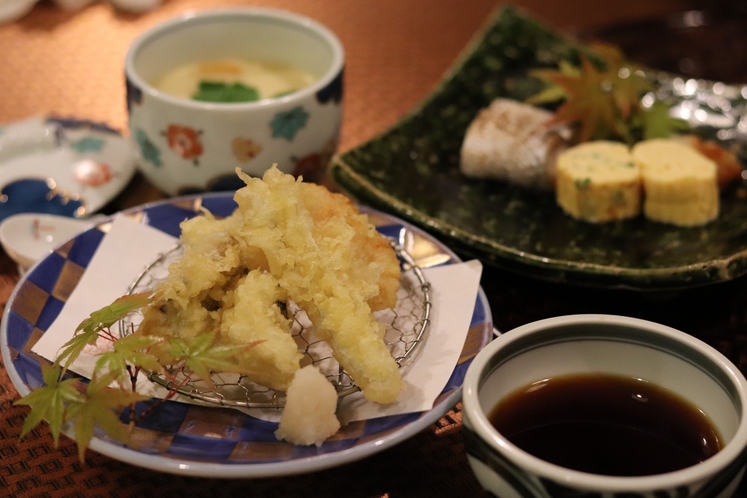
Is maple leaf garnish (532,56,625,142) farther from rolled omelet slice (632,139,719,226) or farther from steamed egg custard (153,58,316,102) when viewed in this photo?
steamed egg custard (153,58,316,102)

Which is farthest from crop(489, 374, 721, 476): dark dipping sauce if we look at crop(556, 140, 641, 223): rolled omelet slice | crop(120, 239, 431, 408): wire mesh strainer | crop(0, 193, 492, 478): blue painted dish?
crop(556, 140, 641, 223): rolled omelet slice

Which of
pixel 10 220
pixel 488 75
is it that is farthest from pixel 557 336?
pixel 488 75

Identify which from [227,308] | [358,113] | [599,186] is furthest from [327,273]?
[358,113]

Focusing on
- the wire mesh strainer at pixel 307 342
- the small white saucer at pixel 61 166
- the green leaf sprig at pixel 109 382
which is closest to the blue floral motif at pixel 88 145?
the small white saucer at pixel 61 166

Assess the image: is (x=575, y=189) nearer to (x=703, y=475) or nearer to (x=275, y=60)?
(x=275, y=60)

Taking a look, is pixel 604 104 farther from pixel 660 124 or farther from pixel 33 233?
pixel 33 233

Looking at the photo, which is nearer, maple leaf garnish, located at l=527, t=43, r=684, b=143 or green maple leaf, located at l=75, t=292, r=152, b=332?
green maple leaf, located at l=75, t=292, r=152, b=332
